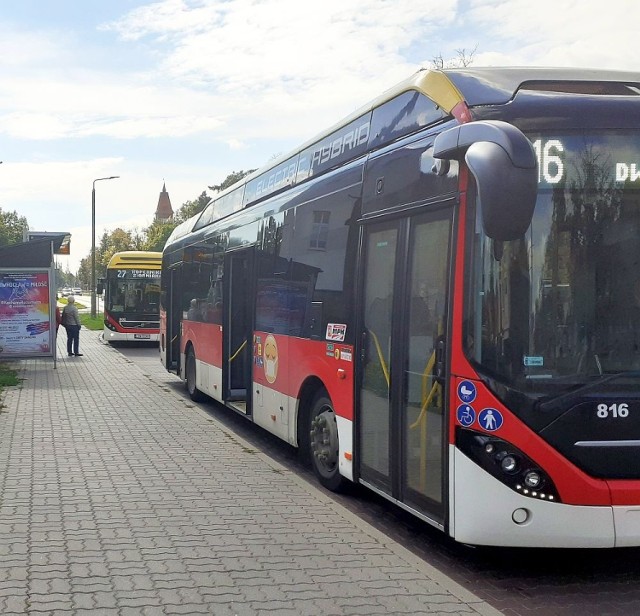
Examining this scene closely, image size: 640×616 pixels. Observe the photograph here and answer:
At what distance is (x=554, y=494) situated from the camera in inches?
200

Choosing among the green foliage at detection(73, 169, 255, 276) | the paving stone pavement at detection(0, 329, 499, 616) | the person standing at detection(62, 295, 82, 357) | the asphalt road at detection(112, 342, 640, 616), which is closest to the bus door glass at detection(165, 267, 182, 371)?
the paving stone pavement at detection(0, 329, 499, 616)

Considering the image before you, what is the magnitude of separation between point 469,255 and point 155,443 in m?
6.33

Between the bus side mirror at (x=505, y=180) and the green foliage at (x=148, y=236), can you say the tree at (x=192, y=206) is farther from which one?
the bus side mirror at (x=505, y=180)

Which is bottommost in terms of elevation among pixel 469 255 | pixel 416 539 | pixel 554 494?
pixel 416 539

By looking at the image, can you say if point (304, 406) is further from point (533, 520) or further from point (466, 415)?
point (533, 520)

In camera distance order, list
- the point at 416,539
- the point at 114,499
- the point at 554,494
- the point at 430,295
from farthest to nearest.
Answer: the point at 114,499, the point at 416,539, the point at 430,295, the point at 554,494

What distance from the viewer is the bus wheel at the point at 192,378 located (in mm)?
14867

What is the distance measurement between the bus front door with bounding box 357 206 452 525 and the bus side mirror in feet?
2.55

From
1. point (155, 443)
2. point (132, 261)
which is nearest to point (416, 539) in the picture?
point (155, 443)

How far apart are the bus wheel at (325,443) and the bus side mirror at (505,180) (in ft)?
10.6

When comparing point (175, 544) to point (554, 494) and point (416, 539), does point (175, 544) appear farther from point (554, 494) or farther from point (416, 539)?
point (554, 494)

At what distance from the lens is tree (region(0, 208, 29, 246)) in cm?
9044

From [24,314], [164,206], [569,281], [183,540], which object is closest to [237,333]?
[183,540]

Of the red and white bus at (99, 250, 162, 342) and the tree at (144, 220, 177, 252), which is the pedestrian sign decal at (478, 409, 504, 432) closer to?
the red and white bus at (99, 250, 162, 342)
